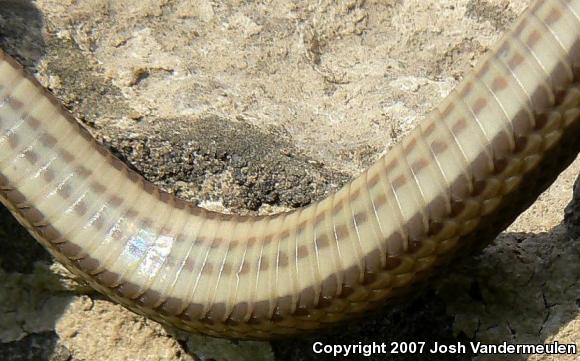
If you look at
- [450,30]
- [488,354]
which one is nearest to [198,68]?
[450,30]

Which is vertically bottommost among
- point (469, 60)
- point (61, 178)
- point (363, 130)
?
point (61, 178)

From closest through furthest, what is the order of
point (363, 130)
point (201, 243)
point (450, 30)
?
point (201, 243) → point (363, 130) → point (450, 30)

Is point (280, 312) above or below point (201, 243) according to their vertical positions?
below

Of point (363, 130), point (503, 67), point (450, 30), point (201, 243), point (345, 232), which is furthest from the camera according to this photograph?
point (450, 30)

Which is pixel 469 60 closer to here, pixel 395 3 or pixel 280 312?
pixel 395 3

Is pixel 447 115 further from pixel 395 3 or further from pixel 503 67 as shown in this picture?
pixel 395 3

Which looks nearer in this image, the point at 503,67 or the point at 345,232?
the point at 503,67

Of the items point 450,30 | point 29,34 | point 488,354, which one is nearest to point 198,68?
point 29,34
